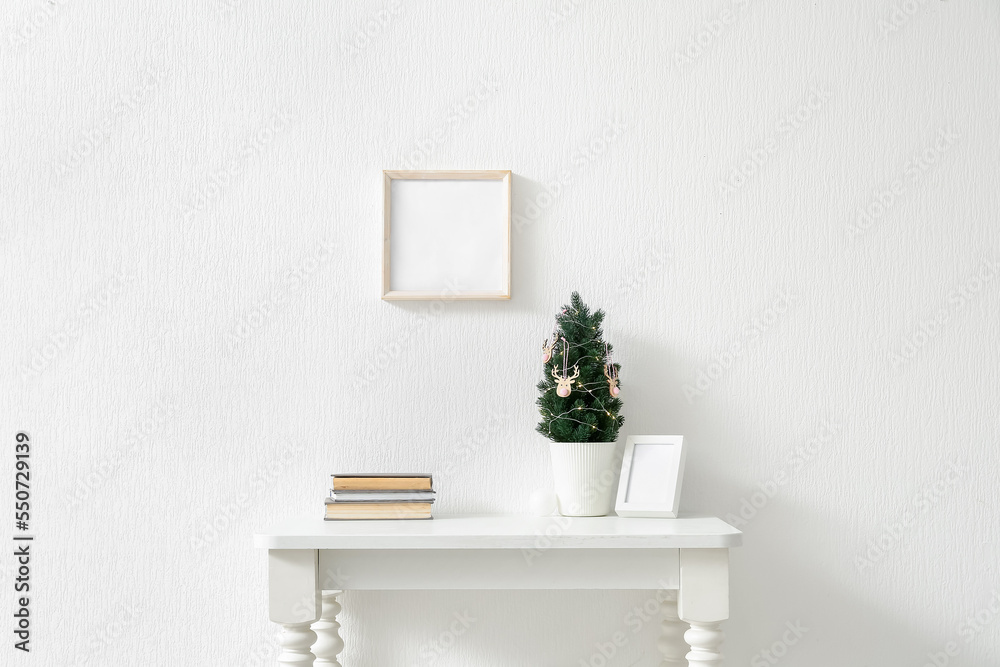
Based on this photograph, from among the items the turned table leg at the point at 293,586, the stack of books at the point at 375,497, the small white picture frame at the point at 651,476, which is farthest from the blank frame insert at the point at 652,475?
the turned table leg at the point at 293,586

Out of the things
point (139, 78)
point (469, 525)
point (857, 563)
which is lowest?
point (857, 563)

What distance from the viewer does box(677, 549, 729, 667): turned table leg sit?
4.98 feet

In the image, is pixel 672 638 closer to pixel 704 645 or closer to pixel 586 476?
pixel 704 645

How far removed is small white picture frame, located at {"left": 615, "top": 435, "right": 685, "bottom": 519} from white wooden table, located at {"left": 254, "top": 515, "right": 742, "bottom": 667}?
104mm

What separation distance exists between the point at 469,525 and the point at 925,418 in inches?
44.1

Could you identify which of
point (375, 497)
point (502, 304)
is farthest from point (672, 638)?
point (502, 304)

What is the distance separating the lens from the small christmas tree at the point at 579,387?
1.74 metres

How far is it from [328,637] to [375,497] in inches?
14.4

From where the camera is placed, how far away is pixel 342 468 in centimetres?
189

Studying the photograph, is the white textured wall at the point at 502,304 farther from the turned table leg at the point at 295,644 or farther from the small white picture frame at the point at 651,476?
the turned table leg at the point at 295,644

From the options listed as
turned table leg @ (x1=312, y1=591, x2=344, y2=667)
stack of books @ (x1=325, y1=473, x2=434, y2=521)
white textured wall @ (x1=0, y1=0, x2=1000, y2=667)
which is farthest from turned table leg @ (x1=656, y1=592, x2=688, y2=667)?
turned table leg @ (x1=312, y1=591, x2=344, y2=667)

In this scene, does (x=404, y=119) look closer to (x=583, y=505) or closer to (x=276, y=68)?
(x=276, y=68)

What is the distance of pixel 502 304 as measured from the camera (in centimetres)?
191

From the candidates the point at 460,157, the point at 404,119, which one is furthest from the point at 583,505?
the point at 404,119
